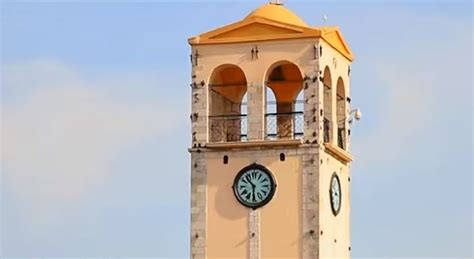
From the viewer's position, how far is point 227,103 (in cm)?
9019

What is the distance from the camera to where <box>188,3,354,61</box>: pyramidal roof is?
87.8 metres

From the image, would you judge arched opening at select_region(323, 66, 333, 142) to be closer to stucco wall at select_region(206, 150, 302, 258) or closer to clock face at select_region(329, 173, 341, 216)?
clock face at select_region(329, 173, 341, 216)

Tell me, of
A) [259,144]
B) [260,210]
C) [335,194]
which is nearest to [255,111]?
[259,144]

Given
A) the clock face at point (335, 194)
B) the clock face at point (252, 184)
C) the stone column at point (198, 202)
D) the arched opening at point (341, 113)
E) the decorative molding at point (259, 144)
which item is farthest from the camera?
the arched opening at point (341, 113)

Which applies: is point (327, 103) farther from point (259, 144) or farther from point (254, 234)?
point (254, 234)

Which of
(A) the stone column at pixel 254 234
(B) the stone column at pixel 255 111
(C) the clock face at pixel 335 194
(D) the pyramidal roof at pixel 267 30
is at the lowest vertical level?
(A) the stone column at pixel 254 234

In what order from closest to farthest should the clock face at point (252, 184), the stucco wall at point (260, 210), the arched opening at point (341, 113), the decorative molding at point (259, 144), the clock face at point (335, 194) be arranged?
the stucco wall at point (260, 210)
the decorative molding at point (259, 144)
the clock face at point (252, 184)
the clock face at point (335, 194)
the arched opening at point (341, 113)

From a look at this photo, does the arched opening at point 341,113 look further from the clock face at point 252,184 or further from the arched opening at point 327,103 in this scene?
the clock face at point 252,184

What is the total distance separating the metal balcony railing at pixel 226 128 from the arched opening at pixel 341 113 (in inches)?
144

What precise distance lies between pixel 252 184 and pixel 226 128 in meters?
2.45

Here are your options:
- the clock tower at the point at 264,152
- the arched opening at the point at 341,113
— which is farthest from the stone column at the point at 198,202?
the arched opening at the point at 341,113

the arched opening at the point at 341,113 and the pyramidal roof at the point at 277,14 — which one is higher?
the pyramidal roof at the point at 277,14

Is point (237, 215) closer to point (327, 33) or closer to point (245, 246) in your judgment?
point (245, 246)

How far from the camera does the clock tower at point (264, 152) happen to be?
286ft
